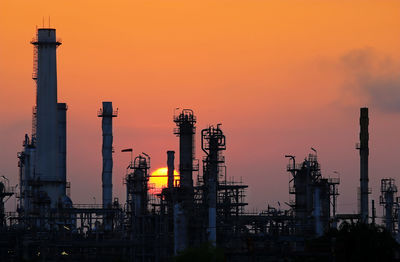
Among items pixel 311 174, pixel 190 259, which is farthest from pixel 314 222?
pixel 190 259

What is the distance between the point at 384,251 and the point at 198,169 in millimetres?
20449

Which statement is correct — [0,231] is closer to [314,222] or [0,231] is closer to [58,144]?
[58,144]

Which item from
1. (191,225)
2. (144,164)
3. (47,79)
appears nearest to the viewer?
(191,225)

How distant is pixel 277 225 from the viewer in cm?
9925

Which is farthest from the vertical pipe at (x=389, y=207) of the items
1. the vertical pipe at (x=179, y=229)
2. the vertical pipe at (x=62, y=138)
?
the vertical pipe at (x=179, y=229)

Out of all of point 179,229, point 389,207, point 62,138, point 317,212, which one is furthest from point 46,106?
point 389,207

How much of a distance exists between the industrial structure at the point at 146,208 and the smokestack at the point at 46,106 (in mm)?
88

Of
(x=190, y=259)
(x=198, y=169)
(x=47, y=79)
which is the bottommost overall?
(x=190, y=259)

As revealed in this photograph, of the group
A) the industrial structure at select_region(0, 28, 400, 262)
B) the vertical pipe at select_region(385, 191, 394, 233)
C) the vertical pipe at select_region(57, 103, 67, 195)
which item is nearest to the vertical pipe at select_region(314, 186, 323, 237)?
the industrial structure at select_region(0, 28, 400, 262)

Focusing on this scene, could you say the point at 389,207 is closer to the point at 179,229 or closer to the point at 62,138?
the point at 62,138

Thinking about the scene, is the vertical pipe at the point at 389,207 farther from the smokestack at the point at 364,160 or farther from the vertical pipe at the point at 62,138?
the vertical pipe at the point at 62,138

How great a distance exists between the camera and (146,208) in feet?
330

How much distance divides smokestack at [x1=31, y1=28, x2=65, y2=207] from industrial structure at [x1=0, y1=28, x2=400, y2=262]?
0.29 feet

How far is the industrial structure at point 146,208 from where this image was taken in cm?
9106
